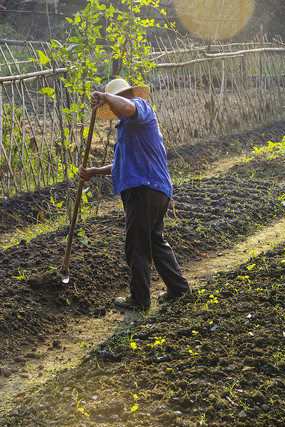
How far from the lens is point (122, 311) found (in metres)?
3.88

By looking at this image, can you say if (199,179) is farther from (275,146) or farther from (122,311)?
(122,311)

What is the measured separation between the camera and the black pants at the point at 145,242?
11.6 feet

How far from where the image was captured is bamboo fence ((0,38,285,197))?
621 centimetres

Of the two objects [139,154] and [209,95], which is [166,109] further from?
[139,154]

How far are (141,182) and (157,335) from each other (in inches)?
37.6


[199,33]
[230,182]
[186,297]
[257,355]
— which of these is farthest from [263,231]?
[199,33]

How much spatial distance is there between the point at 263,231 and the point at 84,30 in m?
2.63

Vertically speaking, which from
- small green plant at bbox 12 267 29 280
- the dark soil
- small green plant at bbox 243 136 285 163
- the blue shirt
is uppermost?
the blue shirt

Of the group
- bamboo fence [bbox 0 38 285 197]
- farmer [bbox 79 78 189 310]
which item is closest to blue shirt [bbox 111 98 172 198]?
farmer [bbox 79 78 189 310]

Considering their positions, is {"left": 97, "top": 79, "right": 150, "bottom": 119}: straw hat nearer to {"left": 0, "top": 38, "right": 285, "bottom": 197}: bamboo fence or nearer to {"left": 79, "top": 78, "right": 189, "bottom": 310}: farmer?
{"left": 79, "top": 78, "right": 189, "bottom": 310}: farmer

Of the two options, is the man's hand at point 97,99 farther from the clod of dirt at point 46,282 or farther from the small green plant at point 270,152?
the small green plant at point 270,152

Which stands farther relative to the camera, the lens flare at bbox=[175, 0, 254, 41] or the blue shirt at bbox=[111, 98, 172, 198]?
the lens flare at bbox=[175, 0, 254, 41]

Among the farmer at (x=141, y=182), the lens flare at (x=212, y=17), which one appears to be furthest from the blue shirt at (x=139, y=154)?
the lens flare at (x=212, y=17)

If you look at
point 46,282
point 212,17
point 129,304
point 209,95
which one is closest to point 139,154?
point 129,304
